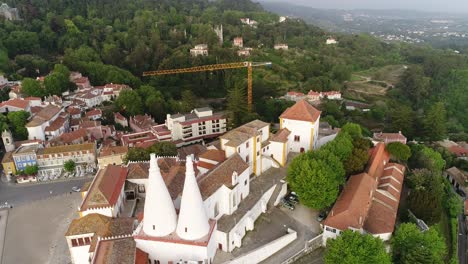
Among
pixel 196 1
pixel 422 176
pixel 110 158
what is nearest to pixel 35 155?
pixel 110 158

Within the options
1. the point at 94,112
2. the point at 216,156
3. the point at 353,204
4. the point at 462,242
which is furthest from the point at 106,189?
the point at 462,242

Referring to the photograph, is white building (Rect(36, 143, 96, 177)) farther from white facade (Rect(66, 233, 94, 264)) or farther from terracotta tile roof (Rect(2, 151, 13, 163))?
white facade (Rect(66, 233, 94, 264))

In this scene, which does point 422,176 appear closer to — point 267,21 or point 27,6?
point 27,6

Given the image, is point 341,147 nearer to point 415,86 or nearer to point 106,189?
point 106,189

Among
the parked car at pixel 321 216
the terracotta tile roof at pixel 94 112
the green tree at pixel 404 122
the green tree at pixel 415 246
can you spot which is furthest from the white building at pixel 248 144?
the green tree at pixel 404 122

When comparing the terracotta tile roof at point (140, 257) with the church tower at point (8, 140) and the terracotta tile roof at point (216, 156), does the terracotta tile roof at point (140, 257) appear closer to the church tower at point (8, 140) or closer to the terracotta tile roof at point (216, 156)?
the terracotta tile roof at point (216, 156)
